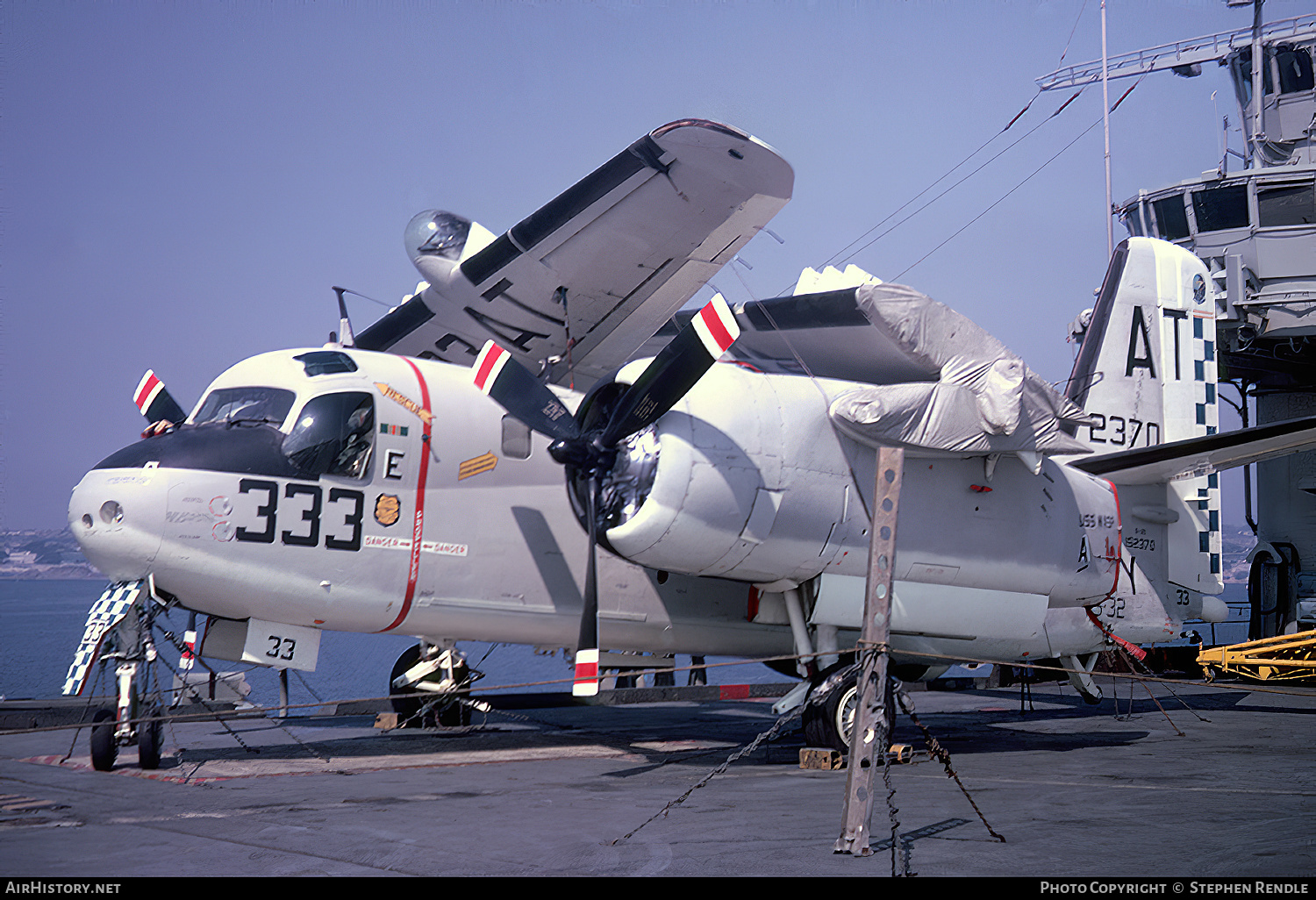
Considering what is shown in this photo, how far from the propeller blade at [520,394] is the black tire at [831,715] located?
3.95 m

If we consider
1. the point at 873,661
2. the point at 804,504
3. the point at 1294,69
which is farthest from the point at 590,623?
the point at 1294,69

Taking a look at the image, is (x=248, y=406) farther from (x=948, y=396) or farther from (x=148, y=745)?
(x=948, y=396)

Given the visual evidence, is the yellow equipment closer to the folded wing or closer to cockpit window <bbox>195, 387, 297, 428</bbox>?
the folded wing

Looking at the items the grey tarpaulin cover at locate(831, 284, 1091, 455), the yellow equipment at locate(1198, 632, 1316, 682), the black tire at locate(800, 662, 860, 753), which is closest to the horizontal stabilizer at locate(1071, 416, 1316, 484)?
the grey tarpaulin cover at locate(831, 284, 1091, 455)

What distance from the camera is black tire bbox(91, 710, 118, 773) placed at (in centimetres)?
989

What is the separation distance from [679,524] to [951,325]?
441 centimetres

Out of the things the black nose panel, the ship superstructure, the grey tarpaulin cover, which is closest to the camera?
the black nose panel

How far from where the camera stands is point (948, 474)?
42.8 ft

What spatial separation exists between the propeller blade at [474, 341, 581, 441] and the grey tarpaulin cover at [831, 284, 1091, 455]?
3.16 meters

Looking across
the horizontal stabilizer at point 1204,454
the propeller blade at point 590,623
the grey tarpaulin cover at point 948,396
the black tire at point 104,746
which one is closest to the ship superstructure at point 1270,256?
the horizontal stabilizer at point 1204,454

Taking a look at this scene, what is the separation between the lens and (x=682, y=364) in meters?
10.9

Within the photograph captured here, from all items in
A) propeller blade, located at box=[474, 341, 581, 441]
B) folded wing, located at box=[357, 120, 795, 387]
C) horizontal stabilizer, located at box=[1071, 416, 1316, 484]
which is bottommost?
propeller blade, located at box=[474, 341, 581, 441]

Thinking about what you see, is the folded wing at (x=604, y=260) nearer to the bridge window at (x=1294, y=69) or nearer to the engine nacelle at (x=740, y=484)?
the engine nacelle at (x=740, y=484)
